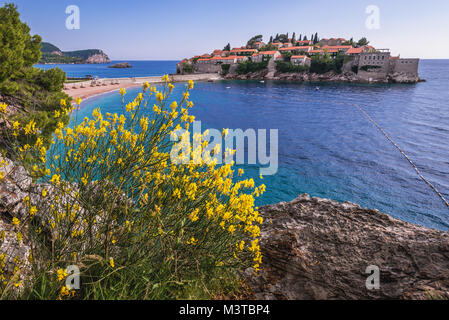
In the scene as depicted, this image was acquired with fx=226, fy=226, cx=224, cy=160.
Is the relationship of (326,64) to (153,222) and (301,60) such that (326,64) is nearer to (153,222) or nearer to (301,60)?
(301,60)

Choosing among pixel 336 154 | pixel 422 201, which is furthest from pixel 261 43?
Result: pixel 422 201

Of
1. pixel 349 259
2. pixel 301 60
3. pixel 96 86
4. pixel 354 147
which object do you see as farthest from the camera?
pixel 301 60

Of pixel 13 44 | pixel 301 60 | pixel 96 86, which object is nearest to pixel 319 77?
pixel 301 60

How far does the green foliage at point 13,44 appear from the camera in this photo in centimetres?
1029

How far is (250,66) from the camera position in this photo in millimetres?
95125

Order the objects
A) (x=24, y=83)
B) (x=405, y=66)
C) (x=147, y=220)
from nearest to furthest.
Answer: (x=147, y=220) → (x=24, y=83) → (x=405, y=66)

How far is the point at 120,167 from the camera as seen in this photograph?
11.0ft

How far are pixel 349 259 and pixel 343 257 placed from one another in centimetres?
9

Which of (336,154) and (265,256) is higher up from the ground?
(265,256)

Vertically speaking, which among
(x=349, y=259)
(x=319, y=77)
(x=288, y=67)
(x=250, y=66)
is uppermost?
(x=250, y=66)

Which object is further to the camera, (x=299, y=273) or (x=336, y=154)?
(x=336, y=154)

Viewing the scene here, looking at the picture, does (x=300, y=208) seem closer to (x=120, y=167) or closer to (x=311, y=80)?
(x=120, y=167)

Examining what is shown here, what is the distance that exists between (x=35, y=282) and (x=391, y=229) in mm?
5945

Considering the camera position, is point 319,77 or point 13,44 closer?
point 13,44
